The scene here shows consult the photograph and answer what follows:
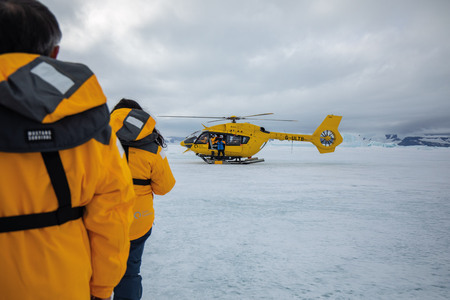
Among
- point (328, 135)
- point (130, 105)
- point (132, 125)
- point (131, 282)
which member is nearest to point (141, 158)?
point (132, 125)

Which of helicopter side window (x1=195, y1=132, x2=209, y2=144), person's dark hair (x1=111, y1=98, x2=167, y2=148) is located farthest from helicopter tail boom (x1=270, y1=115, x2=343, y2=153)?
person's dark hair (x1=111, y1=98, x2=167, y2=148)

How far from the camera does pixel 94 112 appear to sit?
0.83m

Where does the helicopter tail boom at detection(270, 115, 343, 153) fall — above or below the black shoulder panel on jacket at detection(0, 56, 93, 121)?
above

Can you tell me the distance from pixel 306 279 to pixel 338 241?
→ 3.61 feet

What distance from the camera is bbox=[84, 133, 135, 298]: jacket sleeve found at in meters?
0.91

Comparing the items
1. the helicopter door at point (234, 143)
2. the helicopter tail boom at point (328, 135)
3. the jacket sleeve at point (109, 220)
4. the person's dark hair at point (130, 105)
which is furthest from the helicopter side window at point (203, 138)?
the jacket sleeve at point (109, 220)

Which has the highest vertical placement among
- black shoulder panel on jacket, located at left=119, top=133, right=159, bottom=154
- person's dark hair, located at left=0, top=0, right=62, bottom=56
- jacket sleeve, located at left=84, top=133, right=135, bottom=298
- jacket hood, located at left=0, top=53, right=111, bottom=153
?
person's dark hair, located at left=0, top=0, right=62, bottom=56

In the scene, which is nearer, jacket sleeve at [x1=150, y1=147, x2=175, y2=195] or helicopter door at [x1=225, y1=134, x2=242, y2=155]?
jacket sleeve at [x1=150, y1=147, x2=175, y2=195]

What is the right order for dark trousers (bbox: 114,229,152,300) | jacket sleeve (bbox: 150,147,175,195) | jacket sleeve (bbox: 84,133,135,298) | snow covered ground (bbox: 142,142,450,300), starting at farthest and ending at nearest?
snow covered ground (bbox: 142,142,450,300), jacket sleeve (bbox: 150,147,175,195), dark trousers (bbox: 114,229,152,300), jacket sleeve (bbox: 84,133,135,298)

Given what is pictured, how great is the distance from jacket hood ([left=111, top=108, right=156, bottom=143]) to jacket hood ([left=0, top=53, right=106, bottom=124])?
900mm

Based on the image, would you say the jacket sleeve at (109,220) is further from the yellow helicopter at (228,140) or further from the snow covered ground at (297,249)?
the yellow helicopter at (228,140)

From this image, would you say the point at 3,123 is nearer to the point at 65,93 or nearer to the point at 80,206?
the point at 65,93

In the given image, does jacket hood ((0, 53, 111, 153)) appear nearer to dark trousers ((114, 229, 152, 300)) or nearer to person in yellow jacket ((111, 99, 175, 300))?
person in yellow jacket ((111, 99, 175, 300))

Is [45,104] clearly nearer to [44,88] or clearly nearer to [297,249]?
[44,88]
